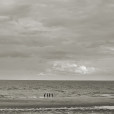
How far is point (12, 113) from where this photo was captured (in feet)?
129

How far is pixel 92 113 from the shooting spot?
3962 centimetres

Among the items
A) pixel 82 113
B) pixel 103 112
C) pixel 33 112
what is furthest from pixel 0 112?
pixel 103 112

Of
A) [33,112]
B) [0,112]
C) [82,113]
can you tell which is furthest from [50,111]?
[0,112]

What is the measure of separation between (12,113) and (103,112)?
15.7 m

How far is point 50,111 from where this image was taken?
41.4m

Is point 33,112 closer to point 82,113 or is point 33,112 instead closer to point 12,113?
point 12,113

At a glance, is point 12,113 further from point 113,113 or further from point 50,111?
point 113,113

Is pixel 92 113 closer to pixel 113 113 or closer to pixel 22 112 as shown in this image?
pixel 113 113

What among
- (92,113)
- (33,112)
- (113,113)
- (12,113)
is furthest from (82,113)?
(12,113)

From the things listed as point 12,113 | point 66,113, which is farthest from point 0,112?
point 66,113

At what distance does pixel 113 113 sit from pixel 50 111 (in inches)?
431

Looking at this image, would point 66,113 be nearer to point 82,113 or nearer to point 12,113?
point 82,113

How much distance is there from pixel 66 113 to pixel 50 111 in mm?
3358

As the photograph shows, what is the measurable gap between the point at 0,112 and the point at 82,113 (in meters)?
14.0
